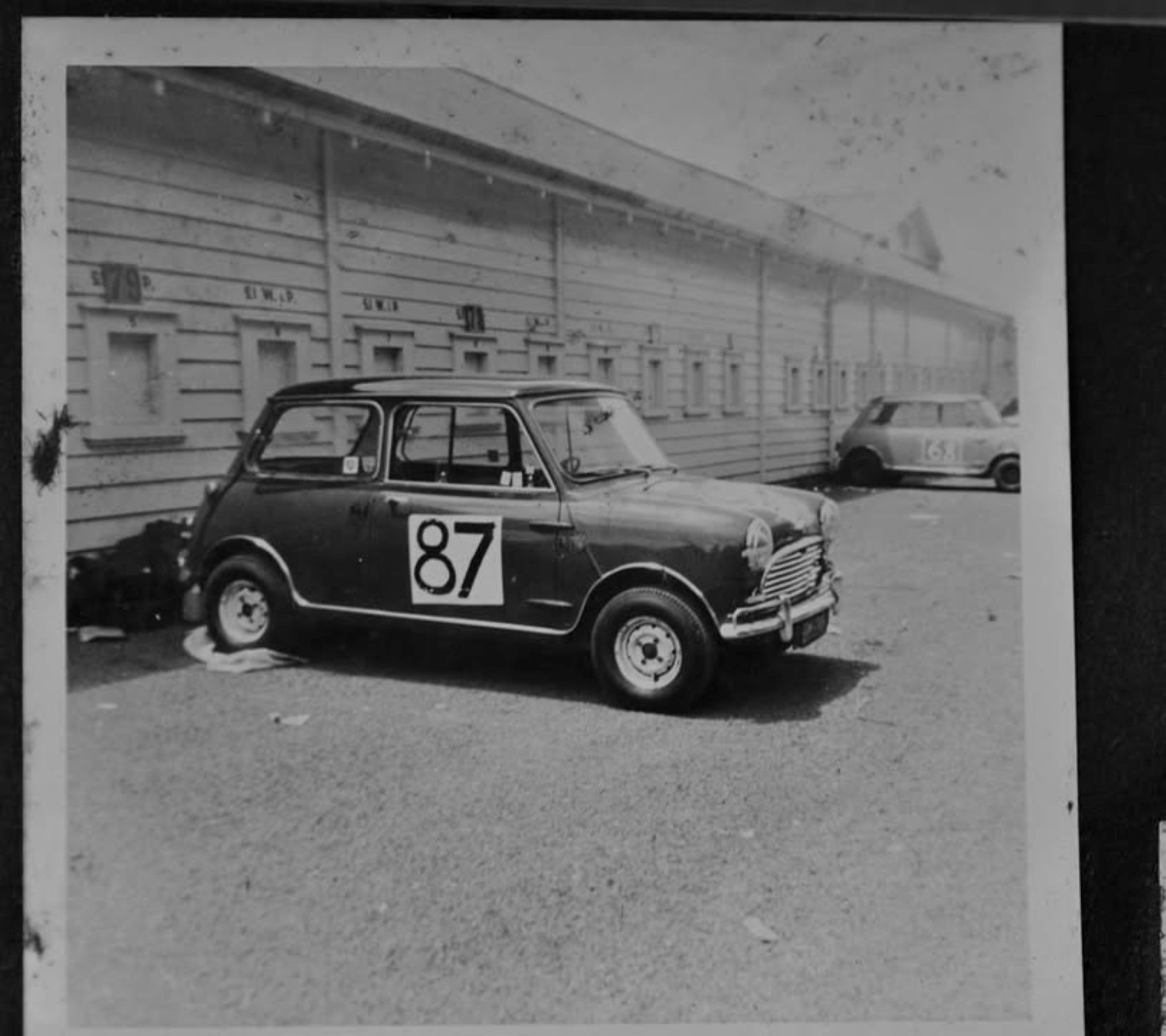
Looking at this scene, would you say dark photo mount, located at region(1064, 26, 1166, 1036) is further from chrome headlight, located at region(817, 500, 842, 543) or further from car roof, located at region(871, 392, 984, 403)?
chrome headlight, located at region(817, 500, 842, 543)

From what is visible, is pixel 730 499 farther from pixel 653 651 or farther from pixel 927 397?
pixel 927 397

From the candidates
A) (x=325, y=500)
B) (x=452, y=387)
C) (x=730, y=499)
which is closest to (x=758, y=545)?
(x=730, y=499)

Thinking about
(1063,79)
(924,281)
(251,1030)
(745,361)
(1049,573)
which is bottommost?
(251,1030)

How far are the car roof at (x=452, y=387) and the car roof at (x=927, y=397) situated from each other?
78cm

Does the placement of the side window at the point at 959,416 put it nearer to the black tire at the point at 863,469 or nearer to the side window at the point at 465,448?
the black tire at the point at 863,469

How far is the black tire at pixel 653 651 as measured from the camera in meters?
2.26

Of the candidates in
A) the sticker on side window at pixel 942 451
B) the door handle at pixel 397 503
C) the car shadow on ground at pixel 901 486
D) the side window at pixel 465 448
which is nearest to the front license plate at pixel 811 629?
the car shadow on ground at pixel 901 486

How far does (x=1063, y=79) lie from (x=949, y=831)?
1894 millimetres

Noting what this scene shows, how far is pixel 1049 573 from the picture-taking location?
2.31m

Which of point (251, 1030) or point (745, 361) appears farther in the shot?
point (745, 361)

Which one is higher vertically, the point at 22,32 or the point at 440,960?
the point at 22,32

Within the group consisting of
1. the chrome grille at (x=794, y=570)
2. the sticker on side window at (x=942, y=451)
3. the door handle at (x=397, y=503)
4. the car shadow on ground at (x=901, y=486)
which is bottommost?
the chrome grille at (x=794, y=570)

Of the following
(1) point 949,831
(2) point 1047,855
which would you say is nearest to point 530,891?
(1) point 949,831

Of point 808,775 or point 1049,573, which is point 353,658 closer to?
point 808,775
